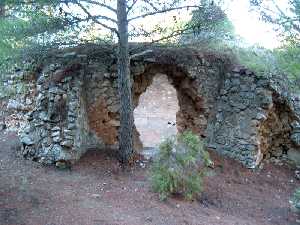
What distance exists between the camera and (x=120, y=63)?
832cm

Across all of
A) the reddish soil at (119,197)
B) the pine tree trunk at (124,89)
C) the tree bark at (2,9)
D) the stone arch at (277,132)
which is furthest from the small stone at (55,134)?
the stone arch at (277,132)

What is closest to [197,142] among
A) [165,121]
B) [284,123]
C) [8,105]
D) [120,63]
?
[120,63]

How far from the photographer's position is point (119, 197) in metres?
7.22

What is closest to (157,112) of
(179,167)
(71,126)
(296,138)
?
(296,138)

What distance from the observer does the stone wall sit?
862 cm

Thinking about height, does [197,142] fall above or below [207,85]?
below

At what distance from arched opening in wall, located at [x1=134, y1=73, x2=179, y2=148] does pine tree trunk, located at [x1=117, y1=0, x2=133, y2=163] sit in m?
5.82

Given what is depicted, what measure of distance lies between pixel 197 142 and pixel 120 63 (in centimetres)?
224

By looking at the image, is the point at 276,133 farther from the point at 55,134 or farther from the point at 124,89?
the point at 55,134

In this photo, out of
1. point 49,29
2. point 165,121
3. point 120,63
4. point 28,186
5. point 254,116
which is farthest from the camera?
point 165,121

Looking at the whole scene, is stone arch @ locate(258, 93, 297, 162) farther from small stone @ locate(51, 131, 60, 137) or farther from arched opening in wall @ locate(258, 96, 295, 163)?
small stone @ locate(51, 131, 60, 137)

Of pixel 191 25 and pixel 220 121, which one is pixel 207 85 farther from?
pixel 191 25

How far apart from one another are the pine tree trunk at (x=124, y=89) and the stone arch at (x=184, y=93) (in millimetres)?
1208

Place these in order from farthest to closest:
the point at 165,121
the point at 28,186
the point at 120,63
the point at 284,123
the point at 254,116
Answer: the point at 165,121, the point at 284,123, the point at 254,116, the point at 120,63, the point at 28,186
